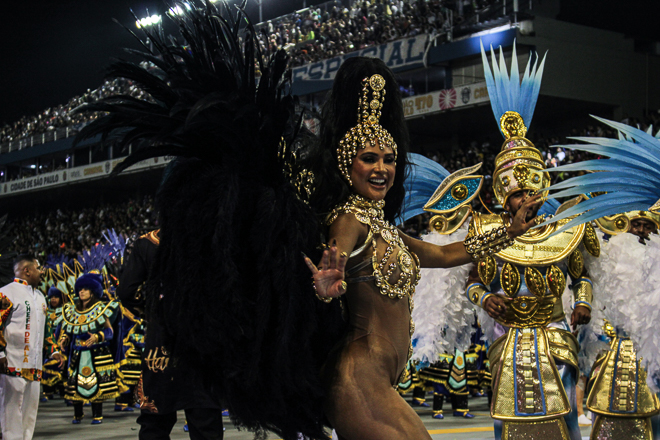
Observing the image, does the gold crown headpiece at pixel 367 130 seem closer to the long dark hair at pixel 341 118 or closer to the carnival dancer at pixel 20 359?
the long dark hair at pixel 341 118

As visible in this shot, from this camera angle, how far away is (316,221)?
2.76 metres

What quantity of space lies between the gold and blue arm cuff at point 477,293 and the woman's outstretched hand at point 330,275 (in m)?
2.71

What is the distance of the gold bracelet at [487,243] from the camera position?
3174mm

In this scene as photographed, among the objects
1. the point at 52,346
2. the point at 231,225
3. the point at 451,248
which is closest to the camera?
the point at 231,225

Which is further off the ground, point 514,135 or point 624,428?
point 514,135

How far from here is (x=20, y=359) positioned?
21.7 ft

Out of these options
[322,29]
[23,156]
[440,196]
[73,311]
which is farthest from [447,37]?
[23,156]

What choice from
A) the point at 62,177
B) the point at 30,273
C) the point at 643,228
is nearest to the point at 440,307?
the point at 643,228

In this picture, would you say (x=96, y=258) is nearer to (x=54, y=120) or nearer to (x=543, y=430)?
(x=543, y=430)

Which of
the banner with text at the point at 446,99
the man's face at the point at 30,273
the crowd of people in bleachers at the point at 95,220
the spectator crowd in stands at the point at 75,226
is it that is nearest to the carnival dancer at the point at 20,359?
the man's face at the point at 30,273

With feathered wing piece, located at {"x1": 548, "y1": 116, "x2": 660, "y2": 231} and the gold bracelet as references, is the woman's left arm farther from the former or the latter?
feathered wing piece, located at {"x1": 548, "y1": 116, "x2": 660, "y2": 231}

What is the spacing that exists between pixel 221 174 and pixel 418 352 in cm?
327

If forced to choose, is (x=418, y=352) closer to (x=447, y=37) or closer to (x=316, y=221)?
(x=316, y=221)

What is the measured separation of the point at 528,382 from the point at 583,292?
2.46 feet
